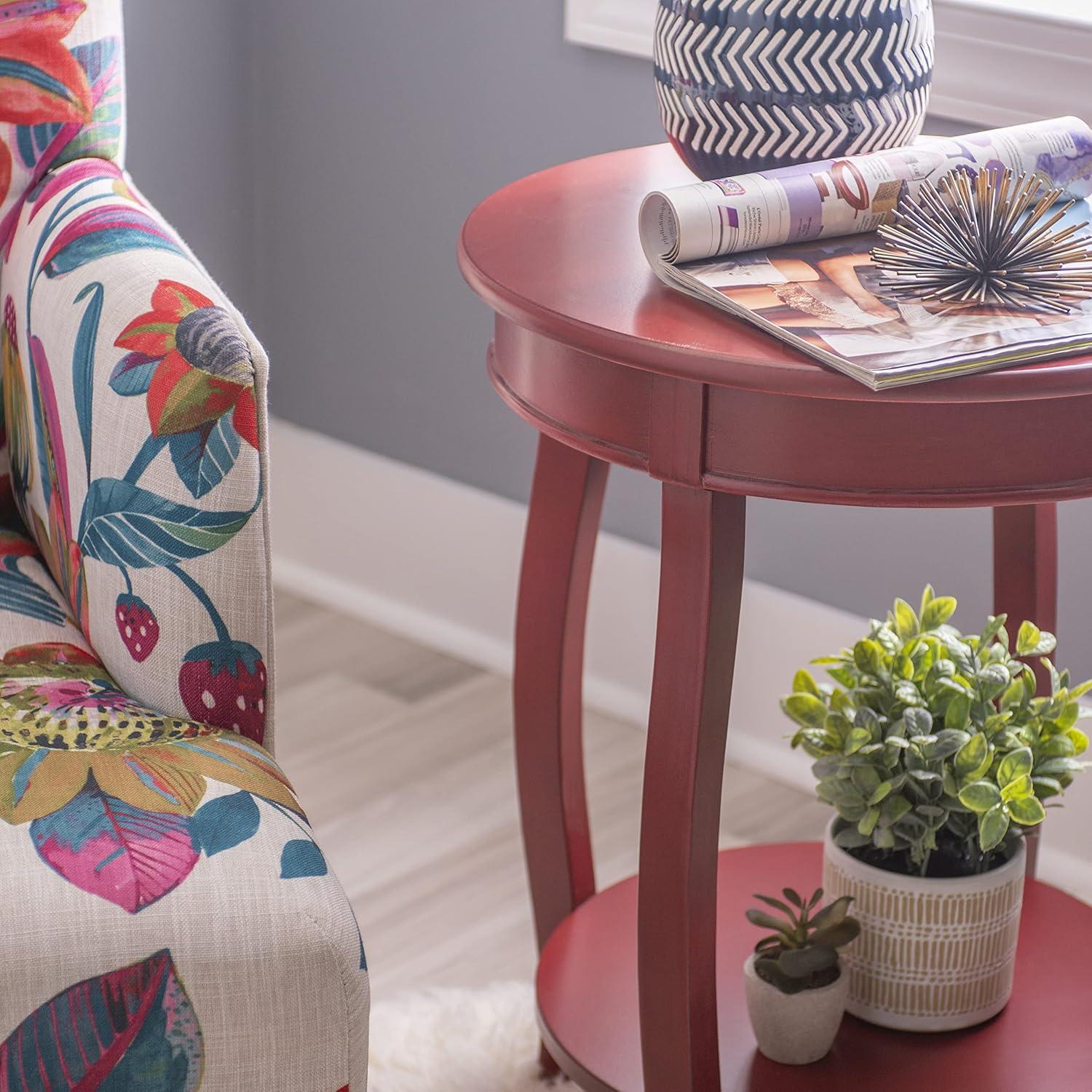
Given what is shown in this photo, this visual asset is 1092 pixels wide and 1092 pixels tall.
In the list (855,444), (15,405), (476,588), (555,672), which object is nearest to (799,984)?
(555,672)

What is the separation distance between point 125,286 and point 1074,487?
55 cm

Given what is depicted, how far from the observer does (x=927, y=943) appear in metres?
1.11

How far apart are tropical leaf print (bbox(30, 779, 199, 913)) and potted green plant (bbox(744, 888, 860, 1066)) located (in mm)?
454

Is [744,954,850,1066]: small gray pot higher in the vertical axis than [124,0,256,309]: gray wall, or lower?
lower

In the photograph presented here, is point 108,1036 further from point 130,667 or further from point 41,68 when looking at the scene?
point 41,68

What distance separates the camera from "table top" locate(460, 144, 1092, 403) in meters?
0.84

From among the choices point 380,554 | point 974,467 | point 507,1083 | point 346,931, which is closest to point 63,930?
point 346,931

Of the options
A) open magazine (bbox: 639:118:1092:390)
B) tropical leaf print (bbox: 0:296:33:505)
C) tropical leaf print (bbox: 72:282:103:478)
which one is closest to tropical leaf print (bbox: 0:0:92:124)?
tropical leaf print (bbox: 0:296:33:505)

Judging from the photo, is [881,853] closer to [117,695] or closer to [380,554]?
[117,695]

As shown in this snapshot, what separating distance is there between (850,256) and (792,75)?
13cm

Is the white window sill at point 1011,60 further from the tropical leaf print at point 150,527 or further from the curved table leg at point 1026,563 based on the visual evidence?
the tropical leaf print at point 150,527

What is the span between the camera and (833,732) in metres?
1.12

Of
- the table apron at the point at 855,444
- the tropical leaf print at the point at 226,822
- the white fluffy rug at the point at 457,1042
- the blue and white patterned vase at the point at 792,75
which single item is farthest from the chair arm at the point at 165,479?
the white fluffy rug at the point at 457,1042

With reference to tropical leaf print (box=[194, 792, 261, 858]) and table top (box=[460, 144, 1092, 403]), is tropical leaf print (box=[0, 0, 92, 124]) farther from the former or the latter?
tropical leaf print (box=[194, 792, 261, 858])
